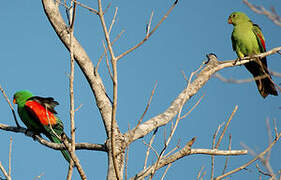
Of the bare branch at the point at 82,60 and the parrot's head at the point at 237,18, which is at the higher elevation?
the parrot's head at the point at 237,18

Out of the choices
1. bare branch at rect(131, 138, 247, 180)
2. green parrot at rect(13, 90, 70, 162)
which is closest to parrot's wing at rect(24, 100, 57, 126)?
green parrot at rect(13, 90, 70, 162)

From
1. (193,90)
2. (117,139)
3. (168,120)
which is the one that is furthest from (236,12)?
(117,139)

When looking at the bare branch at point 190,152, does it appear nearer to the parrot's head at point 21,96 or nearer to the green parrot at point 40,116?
the green parrot at point 40,116

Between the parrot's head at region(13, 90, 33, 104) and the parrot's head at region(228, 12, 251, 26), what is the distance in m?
4.53

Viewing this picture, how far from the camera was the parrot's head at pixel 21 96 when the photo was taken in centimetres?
648

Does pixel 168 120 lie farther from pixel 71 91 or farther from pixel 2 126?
pixel 2 126

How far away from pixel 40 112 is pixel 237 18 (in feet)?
15.3

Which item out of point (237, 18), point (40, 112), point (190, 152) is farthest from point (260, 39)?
point (190, 152)

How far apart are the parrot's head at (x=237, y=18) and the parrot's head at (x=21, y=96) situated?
14.9 ft

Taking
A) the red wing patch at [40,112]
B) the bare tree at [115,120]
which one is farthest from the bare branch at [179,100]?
the red wing patch at [40,112]

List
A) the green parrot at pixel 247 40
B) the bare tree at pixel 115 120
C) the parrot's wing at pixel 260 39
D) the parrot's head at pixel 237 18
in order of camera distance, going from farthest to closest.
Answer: the parrot's head at pixel 237 18, the parrot's wing at pixel 260 39, the green parrot at pixel 247 40, the bare tree at pixel 115 120

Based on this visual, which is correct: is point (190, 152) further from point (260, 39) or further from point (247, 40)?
point (260, 39)

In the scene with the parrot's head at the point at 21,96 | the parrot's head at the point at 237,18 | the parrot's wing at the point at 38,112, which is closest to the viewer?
the parrot's wing at the point at 38,112

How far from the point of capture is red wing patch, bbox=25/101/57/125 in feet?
19.3
